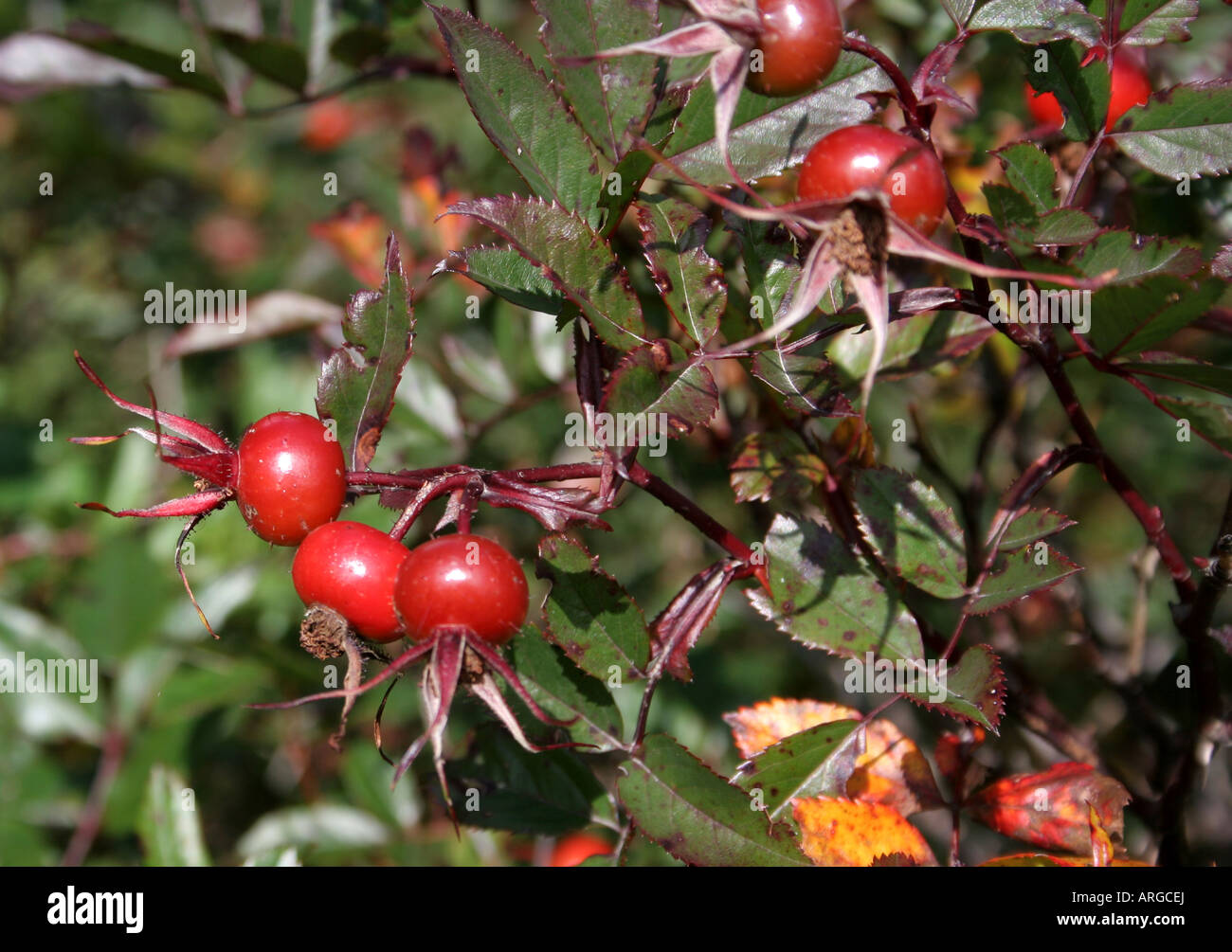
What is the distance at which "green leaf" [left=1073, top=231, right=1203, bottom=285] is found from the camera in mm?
945

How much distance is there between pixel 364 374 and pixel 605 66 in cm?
41

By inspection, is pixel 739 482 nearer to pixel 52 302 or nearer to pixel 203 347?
pixel 203 347

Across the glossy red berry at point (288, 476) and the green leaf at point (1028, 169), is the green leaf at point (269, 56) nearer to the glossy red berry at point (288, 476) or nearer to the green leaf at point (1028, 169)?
the glossy red berry at point (288, 476)

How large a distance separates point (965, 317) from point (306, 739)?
6.02 feet

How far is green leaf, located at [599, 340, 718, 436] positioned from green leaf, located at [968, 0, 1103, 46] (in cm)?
43

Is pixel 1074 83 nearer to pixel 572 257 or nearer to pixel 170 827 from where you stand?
pixel 572 257

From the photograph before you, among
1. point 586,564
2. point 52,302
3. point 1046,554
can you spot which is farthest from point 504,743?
point 52,302

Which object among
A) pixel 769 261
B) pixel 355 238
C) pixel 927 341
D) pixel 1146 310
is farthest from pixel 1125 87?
pixel 355 238

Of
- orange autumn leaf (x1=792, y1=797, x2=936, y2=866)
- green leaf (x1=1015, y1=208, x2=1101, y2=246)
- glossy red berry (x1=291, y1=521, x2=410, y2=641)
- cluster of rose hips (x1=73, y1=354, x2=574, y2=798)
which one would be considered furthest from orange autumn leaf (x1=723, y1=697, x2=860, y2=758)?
green leaf (x1=1015, y1=208, x2=1101, y2=246)

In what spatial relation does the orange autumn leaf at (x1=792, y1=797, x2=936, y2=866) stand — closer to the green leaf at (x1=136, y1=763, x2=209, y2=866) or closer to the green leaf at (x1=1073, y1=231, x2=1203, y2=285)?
the green leaf at (x1=1073, y1=231, x2=1203, y2=285)

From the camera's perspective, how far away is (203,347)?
193cm

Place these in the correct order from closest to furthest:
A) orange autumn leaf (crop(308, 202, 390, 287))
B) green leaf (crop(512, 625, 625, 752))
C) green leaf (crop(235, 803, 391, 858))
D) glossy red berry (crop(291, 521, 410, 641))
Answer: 1. glossy red berry (crop(291, 521, 410, 641))
2. green leaf (crop(512, 625, 625, 752))
3. green leaf (crop(235, 803, 391, 858))
4. orange autumn leaf (crop(308, 202, 390, 287))

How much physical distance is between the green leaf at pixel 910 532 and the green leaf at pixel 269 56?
1.19m

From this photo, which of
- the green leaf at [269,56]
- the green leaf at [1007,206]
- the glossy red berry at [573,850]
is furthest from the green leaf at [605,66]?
the glossy red berry at [573,850]
